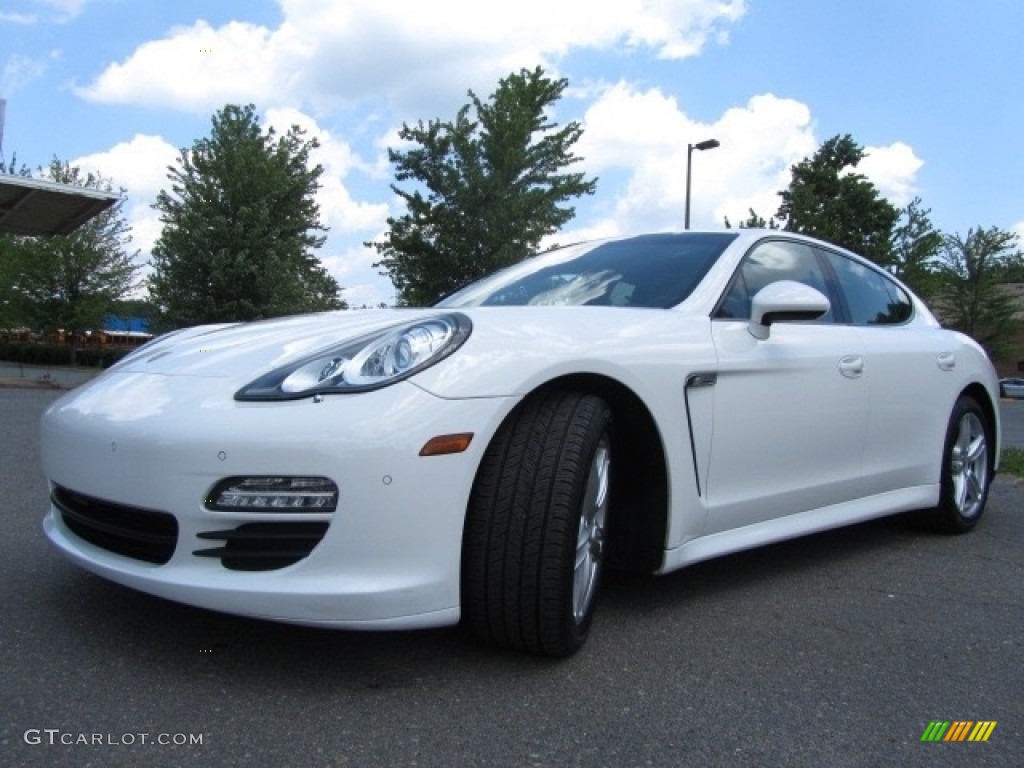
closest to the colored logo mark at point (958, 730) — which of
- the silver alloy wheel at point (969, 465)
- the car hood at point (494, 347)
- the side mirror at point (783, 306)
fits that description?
the car hood at point (494, 347)

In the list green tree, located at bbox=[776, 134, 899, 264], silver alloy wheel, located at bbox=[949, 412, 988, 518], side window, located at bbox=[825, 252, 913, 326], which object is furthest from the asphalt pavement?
green tree, located at bbox=[776, 134, 899, 264]

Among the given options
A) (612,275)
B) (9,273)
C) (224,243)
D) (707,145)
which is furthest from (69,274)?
(612,275)

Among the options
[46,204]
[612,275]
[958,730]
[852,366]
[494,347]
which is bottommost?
[958,730]

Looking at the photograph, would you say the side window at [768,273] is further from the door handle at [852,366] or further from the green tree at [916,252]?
the green tree at [916,252]

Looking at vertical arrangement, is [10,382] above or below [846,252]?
below

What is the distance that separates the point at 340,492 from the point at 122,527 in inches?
24.3

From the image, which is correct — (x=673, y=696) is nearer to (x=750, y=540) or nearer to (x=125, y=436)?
(x=750, y=540)

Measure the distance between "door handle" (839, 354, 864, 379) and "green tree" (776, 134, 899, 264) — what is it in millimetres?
28322

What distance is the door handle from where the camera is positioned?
3293 mm

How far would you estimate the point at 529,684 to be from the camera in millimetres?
2188

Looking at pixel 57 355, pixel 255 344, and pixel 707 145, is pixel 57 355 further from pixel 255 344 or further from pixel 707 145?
pixel 255 344

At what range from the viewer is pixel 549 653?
7.47 ft

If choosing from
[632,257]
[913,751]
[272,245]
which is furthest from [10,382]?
[913,751]

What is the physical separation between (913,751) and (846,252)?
8.35 feet
